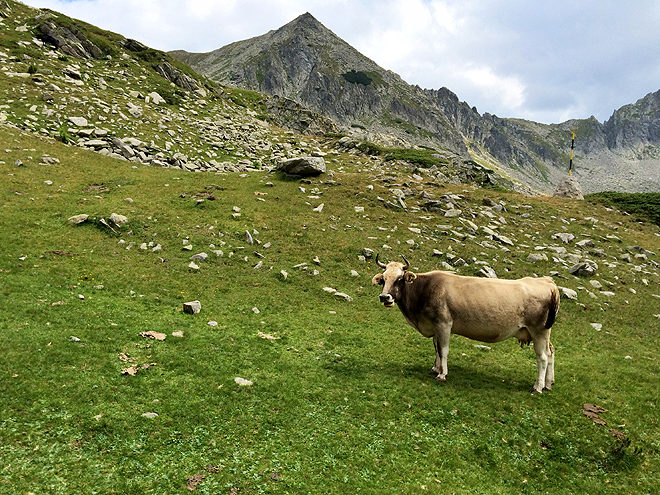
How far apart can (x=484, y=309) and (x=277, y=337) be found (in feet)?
25.2

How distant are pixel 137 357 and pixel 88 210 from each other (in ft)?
52.3

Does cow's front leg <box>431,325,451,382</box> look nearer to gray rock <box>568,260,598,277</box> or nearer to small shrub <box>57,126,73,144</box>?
gray rock <box>568,260,598,277</box>

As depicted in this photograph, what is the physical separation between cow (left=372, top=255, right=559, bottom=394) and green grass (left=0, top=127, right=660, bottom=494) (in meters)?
1.44

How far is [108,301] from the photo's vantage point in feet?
48.1

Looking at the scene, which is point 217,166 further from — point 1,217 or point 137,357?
point 137,357

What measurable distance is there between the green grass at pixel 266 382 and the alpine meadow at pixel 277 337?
0.22ft

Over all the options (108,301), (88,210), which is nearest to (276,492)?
(108,301)

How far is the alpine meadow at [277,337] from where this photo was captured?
26.4 ft

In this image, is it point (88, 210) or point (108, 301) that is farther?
point (88, 210)

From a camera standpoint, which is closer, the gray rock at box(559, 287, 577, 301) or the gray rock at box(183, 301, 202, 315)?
the gray rock at box(183, 301, 202, 315)

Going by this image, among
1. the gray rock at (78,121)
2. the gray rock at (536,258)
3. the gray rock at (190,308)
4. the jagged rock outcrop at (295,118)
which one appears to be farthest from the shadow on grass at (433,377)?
the jagged rock outcrop at (295,118)

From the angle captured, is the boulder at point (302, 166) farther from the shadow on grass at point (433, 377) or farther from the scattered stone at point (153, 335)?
Answer: the shadow on grass at point (433, 377)

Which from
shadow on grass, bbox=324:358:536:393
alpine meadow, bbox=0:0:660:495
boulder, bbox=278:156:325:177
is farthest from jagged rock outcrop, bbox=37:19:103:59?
shadow on grass, bbox=324:358:536:393

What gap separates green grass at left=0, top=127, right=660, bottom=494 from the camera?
7781 mm
